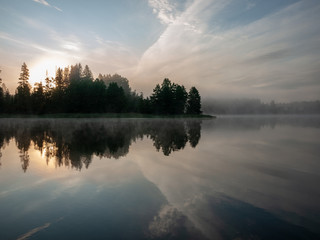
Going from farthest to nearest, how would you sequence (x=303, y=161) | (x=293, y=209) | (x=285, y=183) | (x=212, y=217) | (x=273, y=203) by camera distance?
(x=303, y=161) < (x=285, y=183) < (x=273, y=203) < (x=293, y=209) < (x=212, y=217)

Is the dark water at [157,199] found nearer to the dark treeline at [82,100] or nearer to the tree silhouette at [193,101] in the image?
the dark treeline at [82,100]

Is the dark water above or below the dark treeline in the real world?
below

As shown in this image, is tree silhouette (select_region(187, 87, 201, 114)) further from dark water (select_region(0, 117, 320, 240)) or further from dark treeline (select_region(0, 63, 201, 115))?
dark water (select_region(0, 117, 320, 240))

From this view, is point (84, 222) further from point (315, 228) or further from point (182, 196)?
point (315, 228)

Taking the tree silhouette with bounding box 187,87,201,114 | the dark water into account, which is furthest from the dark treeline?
the dark water

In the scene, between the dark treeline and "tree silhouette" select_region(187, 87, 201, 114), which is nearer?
the dark treeline

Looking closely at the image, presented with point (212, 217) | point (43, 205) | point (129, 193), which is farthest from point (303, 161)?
point (43, 205)

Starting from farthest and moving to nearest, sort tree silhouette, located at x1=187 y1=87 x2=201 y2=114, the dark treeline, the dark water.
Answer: tree silhouette, located at x1=187 y1=87 x2=201 y2=114 < the dark treeline < the dark water

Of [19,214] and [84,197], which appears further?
[84,197]

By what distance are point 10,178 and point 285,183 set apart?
11.4 m

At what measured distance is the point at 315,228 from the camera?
4.86m

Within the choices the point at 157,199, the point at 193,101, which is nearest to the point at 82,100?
the point at 193,101

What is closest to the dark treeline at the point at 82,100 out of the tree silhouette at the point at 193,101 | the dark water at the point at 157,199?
the tree silhouette at the point at 193,101

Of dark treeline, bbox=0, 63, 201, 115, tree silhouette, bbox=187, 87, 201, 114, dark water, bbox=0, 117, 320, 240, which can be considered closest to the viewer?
dark water, bbox=0, 117, 320, 240
